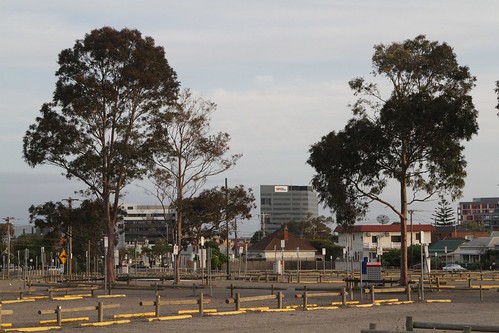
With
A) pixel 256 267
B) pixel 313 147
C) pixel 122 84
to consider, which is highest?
pixel 122 84

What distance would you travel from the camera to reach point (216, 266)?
9631 cm

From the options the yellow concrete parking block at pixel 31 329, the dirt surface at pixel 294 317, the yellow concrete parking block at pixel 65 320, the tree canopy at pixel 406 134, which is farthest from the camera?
the tree canopy at pixel 406 134

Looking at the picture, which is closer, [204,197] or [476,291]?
[476,291]

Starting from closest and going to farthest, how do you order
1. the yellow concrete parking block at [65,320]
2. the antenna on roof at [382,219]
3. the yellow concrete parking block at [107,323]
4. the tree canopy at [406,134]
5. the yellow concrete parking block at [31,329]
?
the yellow concrete parking block at [31,329]
the yellow concrete parking block at [107,323]
the yellow concrete parking block at [65,320]
the tree canopy at [406,134]
the antenna on roof at [382,219]

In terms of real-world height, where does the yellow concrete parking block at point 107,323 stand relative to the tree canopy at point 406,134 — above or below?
below

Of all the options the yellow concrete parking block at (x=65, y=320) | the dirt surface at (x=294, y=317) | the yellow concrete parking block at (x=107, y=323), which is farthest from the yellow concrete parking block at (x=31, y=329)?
the yellow concrete parking block at (x=65, y=320)

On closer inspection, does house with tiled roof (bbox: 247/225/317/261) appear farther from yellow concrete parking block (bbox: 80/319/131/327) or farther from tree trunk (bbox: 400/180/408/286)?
yellow concrete parking block (bbox: 80/319/131/327)

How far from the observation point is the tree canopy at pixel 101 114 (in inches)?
2319

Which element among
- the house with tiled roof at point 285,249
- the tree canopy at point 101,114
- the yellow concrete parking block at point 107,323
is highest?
the tree canopy at point 101,114

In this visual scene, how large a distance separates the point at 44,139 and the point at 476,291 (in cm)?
2952

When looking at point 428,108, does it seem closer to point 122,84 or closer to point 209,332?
point 122,84

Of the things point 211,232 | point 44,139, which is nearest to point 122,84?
point 44,139

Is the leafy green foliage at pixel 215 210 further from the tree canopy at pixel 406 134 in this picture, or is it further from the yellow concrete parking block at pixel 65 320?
the yellow concrete parking block at pixel 65 320

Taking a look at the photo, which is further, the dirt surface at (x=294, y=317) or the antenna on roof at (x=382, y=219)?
the antenna on roof at (x=382, y=219)
